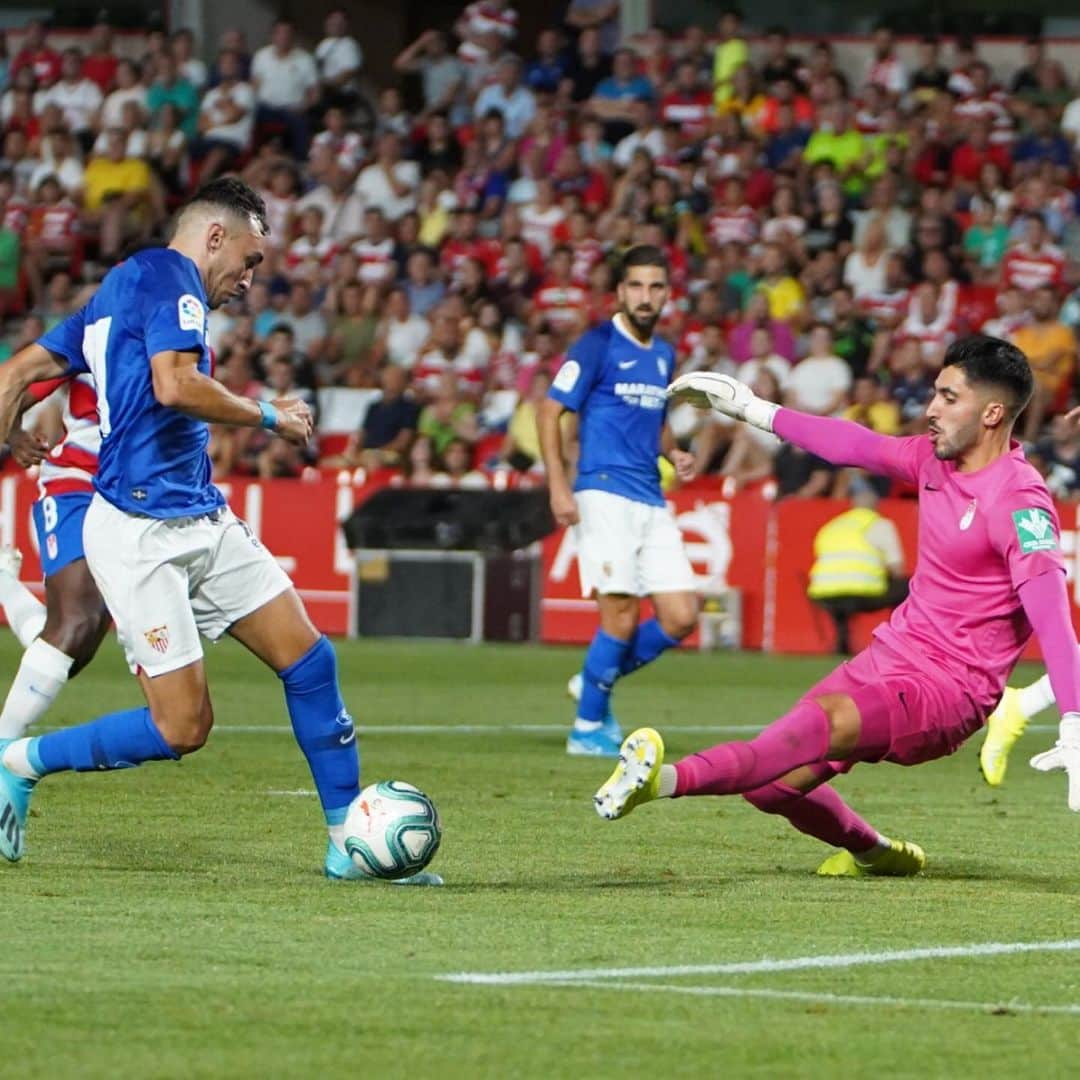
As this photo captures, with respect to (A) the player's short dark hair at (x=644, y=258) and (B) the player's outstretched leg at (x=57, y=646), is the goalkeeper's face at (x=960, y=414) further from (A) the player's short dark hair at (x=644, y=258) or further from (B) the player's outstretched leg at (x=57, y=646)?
(A) the player's short dark hair at (x=644, y=258)

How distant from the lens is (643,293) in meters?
12.1

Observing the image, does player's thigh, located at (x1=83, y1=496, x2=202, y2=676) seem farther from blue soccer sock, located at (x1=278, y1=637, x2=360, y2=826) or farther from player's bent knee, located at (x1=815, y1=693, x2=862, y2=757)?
player's bent knee, located at (x1=815, y1=693, x2=862, y2=757)

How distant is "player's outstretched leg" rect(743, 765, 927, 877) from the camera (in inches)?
290

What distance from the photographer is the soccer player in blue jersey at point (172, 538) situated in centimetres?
718

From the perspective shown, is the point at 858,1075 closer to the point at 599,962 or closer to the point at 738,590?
the point at 599,962

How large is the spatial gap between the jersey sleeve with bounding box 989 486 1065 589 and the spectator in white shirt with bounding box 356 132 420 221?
18025 mm

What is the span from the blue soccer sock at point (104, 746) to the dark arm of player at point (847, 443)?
2.10 meters

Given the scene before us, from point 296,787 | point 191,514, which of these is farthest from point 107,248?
point 191,514

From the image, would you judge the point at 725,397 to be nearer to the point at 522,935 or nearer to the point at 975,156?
the point at 522,935

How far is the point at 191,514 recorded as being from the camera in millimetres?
7316

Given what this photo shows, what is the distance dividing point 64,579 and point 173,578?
207cm

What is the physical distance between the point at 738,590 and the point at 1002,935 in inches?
532

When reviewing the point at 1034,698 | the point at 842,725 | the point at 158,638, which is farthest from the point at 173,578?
the point at 1034,698

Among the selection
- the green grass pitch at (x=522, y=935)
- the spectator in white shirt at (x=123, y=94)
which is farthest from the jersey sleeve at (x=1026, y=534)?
the spectator in white shirt at (x=123, y=94)
